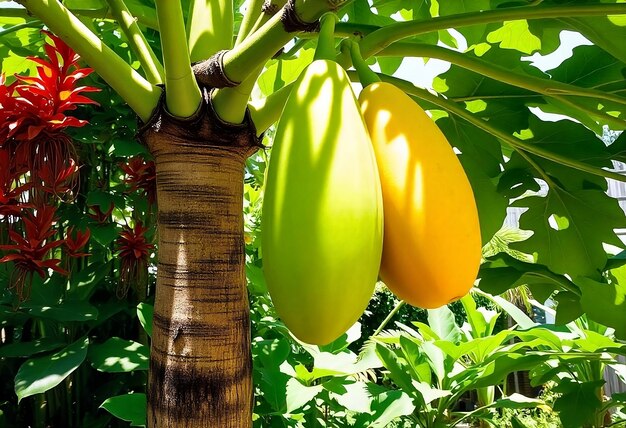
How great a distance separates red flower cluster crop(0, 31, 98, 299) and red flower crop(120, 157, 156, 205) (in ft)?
0.72

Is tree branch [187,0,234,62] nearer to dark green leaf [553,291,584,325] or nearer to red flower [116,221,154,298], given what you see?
red flower [116,221,154,298]

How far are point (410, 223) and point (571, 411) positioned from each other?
4.42 feet

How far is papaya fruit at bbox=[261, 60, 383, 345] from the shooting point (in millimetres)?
362

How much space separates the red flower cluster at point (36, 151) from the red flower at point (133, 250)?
0.19 m

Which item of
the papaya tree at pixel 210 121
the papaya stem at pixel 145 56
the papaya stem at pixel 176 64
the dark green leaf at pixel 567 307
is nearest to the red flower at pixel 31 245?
the papaya tree at pixel 210 121

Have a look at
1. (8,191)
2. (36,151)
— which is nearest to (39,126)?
(36,151)

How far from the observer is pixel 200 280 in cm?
51

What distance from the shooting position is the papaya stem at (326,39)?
0.47m

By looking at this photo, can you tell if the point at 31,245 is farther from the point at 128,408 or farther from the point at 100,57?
the point at 100,57

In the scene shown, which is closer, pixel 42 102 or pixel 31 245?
pixel 42 102

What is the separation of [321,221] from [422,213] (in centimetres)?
9

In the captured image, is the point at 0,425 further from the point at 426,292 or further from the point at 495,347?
the point at 495,347

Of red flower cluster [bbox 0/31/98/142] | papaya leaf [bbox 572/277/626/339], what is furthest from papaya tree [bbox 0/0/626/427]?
papaya leaf [bbox 572/277/626/339]

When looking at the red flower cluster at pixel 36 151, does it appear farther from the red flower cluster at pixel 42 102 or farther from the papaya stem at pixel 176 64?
the papaya stem at pixel 176 64
